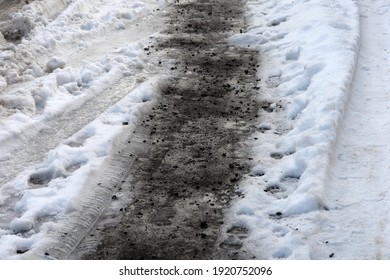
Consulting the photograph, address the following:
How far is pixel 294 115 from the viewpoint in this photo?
7363 millimetres

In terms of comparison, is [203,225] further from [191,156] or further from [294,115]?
[294,115]

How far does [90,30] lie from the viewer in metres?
10.0

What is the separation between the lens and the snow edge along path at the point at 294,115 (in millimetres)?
5480

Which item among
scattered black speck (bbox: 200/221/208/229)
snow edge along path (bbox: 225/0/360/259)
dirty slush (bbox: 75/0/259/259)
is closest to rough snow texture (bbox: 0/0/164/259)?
dirty slush (bbox: 75/0/259/259)

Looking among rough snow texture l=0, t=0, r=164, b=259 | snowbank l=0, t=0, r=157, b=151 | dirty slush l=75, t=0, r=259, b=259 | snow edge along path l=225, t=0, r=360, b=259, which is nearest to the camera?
dirty slush l=75, t=0, r=259, b=259

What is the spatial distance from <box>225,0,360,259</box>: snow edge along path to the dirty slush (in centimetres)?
19

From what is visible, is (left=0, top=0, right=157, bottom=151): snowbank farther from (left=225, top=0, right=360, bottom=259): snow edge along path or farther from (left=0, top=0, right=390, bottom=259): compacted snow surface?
(left=225, top=0, right=360, bottom=259): snow edge along path

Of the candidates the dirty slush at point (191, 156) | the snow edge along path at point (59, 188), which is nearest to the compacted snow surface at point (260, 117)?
the snow edge along path at point (59, 188)

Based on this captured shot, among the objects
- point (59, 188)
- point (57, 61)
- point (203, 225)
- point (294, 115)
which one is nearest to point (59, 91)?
point (57, 61)

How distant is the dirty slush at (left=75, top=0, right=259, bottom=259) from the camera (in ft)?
17.6
